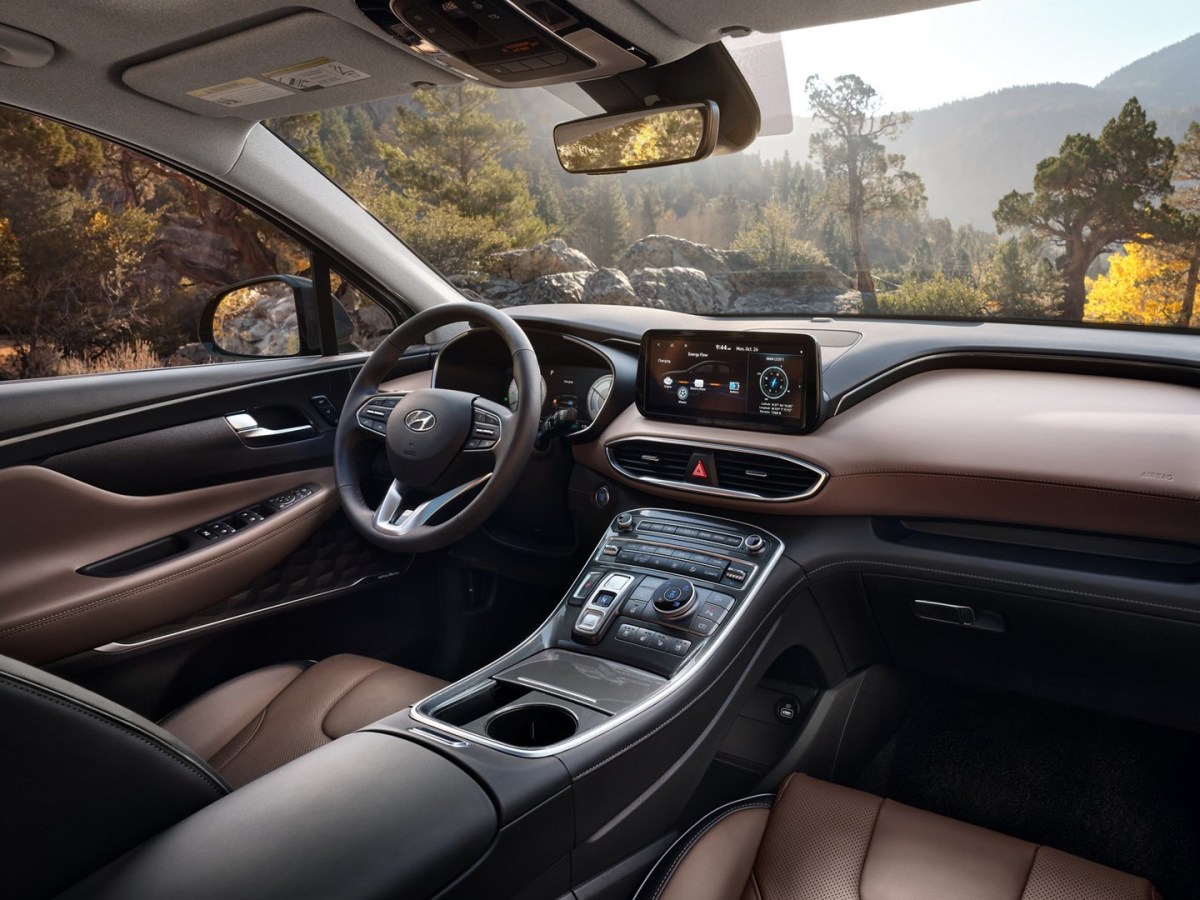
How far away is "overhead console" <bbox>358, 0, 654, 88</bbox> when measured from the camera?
1725 millimetres

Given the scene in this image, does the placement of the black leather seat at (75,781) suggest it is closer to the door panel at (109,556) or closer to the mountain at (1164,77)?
the door panel at (109,556)

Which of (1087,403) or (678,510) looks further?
(678,510)

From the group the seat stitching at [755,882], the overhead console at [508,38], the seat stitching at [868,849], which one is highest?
the overhead console at [508,38]

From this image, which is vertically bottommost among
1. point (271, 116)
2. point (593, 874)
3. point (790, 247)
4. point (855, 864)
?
point (855, 864)

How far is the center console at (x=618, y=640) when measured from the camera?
1495mm

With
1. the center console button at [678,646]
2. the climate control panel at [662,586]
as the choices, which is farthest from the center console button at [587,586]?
the center console button at [678,646]

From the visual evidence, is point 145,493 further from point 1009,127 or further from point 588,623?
point 1009,127

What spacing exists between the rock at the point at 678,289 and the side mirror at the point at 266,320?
3.22 feet

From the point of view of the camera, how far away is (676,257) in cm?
291

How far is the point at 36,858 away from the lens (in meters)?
0.84

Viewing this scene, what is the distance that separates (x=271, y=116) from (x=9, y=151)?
2.96ft

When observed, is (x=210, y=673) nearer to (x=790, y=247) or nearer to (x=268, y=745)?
(x=268, y=745)

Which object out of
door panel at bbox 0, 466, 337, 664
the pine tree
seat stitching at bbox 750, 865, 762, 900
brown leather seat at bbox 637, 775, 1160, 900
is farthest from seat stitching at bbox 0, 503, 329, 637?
the pine tree

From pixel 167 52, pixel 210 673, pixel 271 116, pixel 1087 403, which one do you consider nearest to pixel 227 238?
pixel 271 116
